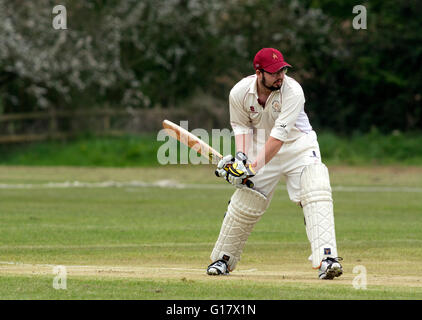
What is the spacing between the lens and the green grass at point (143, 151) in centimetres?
2472

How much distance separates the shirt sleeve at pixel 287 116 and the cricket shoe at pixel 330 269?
3.30 ft

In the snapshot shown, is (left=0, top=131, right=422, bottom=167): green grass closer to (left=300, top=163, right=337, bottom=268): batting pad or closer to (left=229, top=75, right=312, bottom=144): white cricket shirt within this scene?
(left=229, top=75, right=312, bottom=144): white cricket shirt

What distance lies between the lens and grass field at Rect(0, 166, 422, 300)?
23.1ft

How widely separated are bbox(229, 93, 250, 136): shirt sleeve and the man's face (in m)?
0.30

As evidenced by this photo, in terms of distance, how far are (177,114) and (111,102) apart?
1904 millimetres

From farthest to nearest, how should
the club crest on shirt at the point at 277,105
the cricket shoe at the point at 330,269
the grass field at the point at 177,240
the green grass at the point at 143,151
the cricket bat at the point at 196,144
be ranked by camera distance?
1. the green grass at the point at 143,151
2. the cricket bat at the point at 196,144
3. the club crest on shirt at the point at 277,105
4. the cricket shoe at the point at 330,269
5. the grass field at the point at 177,240

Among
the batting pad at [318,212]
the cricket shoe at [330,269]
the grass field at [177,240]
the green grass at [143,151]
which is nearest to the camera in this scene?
the grass field at [177,240]

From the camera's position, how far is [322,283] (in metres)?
7.44

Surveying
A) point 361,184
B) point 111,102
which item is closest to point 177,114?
point 111,102

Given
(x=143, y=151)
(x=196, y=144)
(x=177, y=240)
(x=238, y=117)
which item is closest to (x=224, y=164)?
(x=238, y=117)

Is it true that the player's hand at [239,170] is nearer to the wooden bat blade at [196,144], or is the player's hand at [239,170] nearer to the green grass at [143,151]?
the wooden bat blade at [196,144]

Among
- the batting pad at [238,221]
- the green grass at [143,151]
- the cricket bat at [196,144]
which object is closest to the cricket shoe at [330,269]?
the batting pad at [238,221]

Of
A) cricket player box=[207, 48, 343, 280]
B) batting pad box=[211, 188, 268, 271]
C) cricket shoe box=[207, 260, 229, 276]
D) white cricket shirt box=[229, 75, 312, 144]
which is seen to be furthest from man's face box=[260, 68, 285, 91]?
cricket shoe box=[207, 260, 229, 276]

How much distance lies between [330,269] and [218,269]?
101 cm
